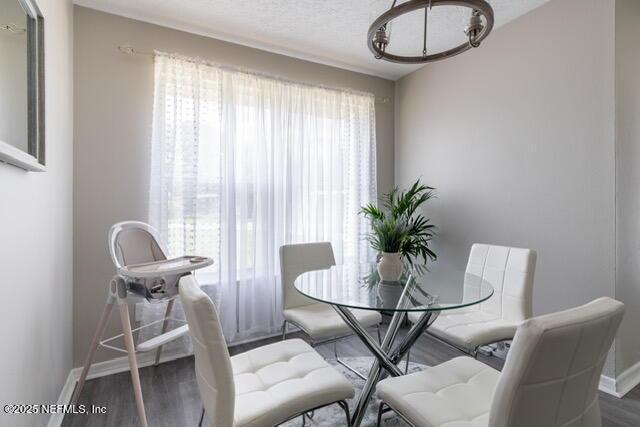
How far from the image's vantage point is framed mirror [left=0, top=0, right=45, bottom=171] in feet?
3.43

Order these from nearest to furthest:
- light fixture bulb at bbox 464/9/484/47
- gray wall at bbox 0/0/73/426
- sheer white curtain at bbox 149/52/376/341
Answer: gray wall at bbox 0/0/73/426 → light fixture bulb at bbox 464/9/484/47 → sheer white curtain at bbox 149/52/376/341

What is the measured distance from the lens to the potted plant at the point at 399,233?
1967 mm

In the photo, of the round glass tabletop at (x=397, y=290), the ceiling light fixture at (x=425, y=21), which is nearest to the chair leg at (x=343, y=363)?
the round glass tabletop at (x=397, y=290)

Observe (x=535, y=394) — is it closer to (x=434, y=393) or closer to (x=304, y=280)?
(x=434, y=393)

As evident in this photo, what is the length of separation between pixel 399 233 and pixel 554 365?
113 centimetres

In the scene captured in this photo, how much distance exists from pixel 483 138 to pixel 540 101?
0.50 meters

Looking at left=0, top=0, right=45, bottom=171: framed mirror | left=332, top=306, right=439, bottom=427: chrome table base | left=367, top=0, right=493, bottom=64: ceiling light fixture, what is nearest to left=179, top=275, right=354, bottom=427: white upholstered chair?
left=332, top=306, right=439, bottom=427: chrome table base

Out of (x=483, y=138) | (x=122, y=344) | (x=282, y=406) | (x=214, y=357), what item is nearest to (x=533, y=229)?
(x=483, y=138)

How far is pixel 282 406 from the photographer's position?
1.20 meters

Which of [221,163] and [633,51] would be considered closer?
[633,51]

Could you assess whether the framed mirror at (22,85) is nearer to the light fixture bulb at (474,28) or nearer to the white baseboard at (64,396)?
the white baseboard at (64,396)

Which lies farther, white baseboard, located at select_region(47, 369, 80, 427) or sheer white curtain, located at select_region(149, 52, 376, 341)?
sheer white curtain, located at select_region(149, 52, 376, 341)

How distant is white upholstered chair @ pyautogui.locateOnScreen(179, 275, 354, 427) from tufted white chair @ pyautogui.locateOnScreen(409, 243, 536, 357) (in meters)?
0.81

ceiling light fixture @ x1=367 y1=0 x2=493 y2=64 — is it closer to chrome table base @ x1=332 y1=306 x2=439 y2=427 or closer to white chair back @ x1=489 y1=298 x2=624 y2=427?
white chair back @ x1=489 y1=298 x2=624 y2=427
